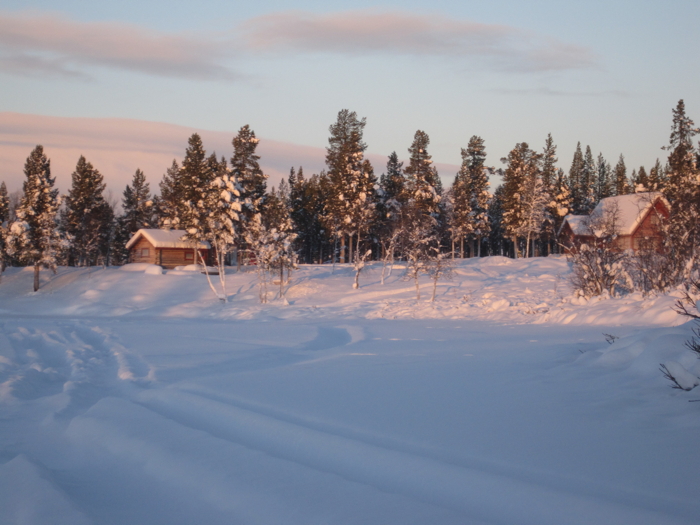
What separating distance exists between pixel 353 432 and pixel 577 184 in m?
77.1

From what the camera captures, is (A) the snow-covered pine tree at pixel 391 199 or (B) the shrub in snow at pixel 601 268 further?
(A) the snow-covered pine tree at pixel 391 199

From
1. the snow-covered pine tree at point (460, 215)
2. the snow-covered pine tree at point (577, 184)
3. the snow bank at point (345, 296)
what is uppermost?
the snow-covered pine tree at point (577, 184)

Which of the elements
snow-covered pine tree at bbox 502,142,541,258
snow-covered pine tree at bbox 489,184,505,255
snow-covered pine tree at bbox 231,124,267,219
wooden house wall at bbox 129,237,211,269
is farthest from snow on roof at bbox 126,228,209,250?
snow-covered pine tree at bbox 489,184,505,255

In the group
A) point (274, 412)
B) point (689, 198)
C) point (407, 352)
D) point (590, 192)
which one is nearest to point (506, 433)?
point (274, 412)

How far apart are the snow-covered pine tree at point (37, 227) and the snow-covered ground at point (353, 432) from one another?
31048 mm

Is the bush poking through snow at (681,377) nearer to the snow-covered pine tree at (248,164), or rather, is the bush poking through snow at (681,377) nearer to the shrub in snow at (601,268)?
the shrub in snow at (601,268)

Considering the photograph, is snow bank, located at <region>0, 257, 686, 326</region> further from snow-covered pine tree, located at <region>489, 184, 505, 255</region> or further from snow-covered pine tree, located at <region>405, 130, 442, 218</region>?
snow-covered pine tree, located at <region>489, 184, 505, 255</region>

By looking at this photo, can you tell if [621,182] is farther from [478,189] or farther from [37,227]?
[37,227]

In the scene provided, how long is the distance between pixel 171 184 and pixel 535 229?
42.5 metres

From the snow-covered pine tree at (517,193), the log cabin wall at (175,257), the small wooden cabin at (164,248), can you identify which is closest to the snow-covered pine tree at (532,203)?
the snow-covered pine tree at (517,193)

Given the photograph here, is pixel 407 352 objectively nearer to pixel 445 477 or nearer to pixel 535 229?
pixel 445 477

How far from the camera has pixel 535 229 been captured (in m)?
57.2

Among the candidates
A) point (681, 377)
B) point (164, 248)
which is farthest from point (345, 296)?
point (681, 377)

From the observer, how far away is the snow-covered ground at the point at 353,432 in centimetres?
491
